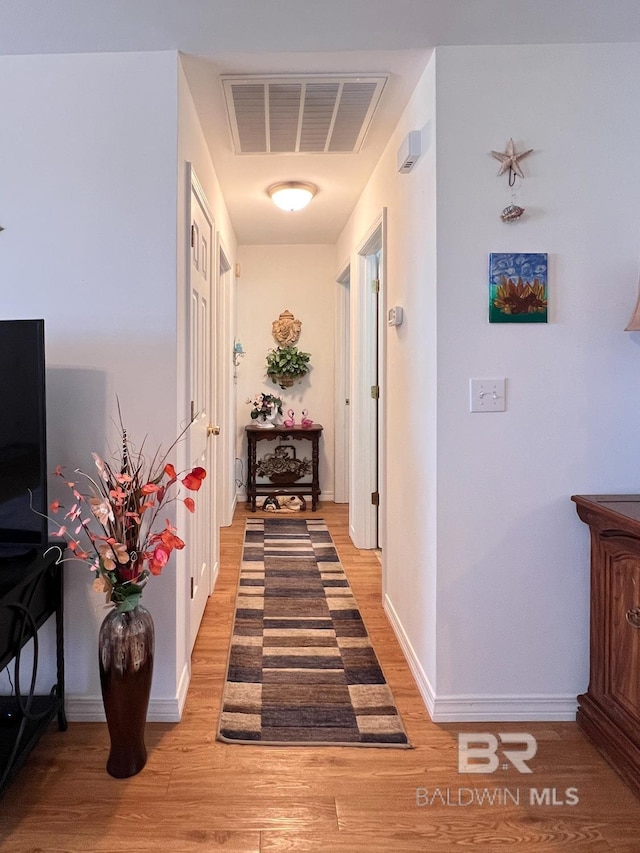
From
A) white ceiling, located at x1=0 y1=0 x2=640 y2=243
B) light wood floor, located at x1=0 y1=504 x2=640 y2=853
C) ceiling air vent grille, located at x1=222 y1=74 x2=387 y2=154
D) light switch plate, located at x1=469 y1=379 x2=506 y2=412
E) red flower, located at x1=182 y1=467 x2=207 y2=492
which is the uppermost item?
ceiling air vent grille, located at x1=222 y1=74 x2=387 y2=154

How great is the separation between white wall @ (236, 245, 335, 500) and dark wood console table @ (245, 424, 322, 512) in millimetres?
215

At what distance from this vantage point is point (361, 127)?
7.95ft

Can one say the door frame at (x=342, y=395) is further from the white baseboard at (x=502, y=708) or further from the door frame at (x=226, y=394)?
the white baseboard at (x=502, y=708)

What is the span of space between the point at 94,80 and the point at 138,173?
1.17 ft

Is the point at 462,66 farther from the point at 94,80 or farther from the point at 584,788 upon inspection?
the point at 584,788

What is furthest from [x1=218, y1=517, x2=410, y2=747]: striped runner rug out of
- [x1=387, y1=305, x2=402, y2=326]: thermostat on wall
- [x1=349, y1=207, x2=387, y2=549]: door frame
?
[x1=387, y1=305, x2=402, y2=326]: thermostat on wall

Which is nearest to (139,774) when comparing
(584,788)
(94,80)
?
(584,788)

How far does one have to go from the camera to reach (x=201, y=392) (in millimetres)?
2553

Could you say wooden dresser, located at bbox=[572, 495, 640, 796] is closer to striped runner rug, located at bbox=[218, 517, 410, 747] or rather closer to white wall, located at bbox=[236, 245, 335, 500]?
striped runner rug, located at bbox=[218, 517, 410, 747]

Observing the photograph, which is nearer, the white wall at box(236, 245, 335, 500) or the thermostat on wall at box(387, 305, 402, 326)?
the thermostat on wall at box(387, 305, 402, 326)

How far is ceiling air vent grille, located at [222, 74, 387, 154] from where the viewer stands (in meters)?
2.05

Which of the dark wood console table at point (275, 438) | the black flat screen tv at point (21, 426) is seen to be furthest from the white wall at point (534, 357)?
the dark wood console table at point (275, 438)

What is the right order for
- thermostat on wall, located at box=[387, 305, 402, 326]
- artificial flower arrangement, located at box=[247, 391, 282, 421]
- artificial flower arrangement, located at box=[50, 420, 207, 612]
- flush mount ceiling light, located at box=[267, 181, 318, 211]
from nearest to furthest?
1. artificial flower arrangement, located at box=[50, 420, 207, 612]
2. thermostat on wall, located at box=[387, 305, 402, 326]
3. flush mount ceiling light, located at box=[267, 181, 318, 211]
4. artificial flower arrangement, located at box=[247, 391, 282, 421]

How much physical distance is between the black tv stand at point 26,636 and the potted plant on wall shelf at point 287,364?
331 centimetres
